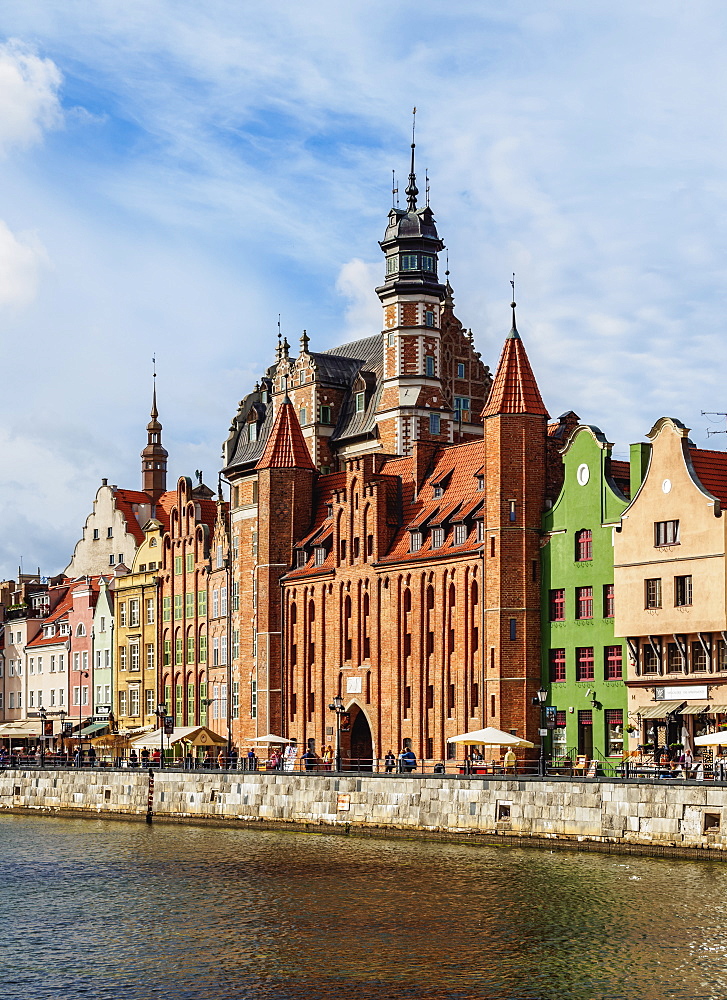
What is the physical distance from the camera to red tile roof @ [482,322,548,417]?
283 feet

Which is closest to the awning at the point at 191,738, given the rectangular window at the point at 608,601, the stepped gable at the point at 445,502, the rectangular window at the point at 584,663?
the stepped gable at the point at 445,502

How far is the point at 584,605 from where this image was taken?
270 feet

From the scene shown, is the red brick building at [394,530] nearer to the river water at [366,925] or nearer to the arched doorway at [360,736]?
the arched doorway at [360,736]

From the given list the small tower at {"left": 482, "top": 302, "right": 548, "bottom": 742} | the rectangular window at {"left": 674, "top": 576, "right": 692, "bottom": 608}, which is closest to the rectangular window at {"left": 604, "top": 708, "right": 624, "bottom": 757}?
the small tower at {"left": 482, "top": 302, "right": 548, "bottom": 742}

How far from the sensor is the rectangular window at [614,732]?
78.7m

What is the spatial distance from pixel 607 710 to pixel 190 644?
149ft

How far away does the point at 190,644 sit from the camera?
118750 millimetres

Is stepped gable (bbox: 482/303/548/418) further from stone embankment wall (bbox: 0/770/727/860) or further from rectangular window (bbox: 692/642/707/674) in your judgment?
stone embankment wall (bbox: 0/770/727/860)

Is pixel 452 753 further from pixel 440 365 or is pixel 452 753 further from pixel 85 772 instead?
pixel 440 365

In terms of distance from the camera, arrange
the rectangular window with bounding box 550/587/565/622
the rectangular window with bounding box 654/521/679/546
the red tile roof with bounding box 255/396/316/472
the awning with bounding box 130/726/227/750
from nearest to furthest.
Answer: the rectangular window with bounding box 654/521/679/546, the rectangular window with bounding box 550/587/565/622, the awning with bounding box 130/726/227/750, the red tile roof with bounding box 255/396/316/472

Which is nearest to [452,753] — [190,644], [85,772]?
[85,772]

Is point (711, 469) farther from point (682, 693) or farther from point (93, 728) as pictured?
point (93, 728)

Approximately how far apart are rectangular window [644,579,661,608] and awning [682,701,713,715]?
4693 millimetres

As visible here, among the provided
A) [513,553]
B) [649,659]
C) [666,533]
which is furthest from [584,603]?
[666,533]
